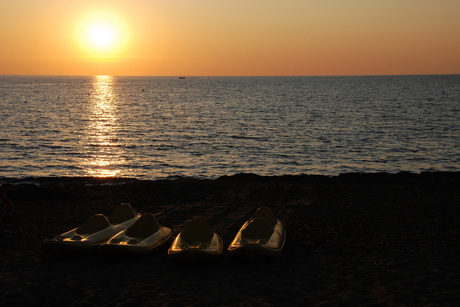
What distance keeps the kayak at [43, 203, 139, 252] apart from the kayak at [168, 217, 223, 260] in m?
2.19

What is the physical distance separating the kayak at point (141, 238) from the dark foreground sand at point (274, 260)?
0.95 ft

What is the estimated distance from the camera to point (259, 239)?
39.3 ft

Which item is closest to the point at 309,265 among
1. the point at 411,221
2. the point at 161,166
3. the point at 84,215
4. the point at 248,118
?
the point at 411,221

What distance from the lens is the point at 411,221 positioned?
47.9 ft

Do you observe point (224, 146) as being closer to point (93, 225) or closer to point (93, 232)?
point (93, 225)

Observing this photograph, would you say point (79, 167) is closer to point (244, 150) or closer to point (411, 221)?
point (244, 150)

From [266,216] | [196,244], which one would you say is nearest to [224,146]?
[266,216]

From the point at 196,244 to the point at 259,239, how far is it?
5.65 feet

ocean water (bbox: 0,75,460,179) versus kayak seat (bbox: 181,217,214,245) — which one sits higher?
kayak seat (bbox: 181,217,214,245)

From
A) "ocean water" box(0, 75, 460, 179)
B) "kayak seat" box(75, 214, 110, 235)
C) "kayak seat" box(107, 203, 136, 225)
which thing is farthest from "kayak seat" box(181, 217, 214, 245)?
"ocean water" box(0, 75, 460, 179)

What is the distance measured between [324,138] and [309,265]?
34.6 m

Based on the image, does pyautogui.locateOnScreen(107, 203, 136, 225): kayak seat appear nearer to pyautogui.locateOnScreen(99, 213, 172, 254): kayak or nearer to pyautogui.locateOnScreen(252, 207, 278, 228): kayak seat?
pyautogui.locateOnScreen(99, 213, 172, 254): kayak

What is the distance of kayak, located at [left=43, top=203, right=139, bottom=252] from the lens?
37.8 feet

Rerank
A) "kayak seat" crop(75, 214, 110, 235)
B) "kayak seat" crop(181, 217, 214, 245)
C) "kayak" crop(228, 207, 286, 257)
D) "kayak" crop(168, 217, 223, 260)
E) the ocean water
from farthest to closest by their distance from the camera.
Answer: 1. the ocean water
2. "kayak seat" crop(75, 214, 110, 235)
3. "kayak seat" crop(181, 217, 214, 245)
4. "kayak" crop(228, 207, 286, 257)
5. "kayak" crop(168, 217, 223, 260)
